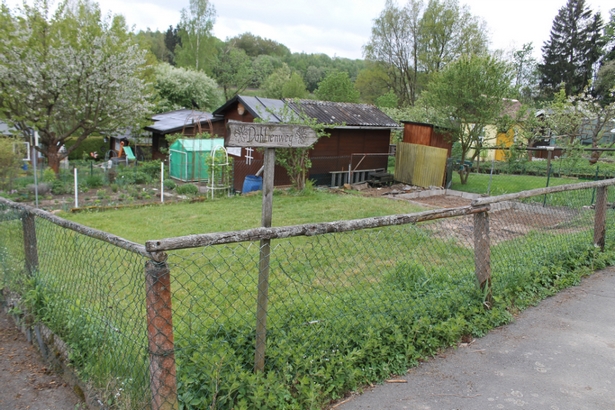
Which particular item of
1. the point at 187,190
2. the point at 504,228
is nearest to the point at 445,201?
the point at 504,228

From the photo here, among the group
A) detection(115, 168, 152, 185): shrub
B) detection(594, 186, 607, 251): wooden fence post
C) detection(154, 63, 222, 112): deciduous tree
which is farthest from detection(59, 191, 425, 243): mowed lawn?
detection(154, 63, 222, 112): deciduous tree

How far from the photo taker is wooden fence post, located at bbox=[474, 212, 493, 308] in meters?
3.84

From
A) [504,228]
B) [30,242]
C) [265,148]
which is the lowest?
[504,228]

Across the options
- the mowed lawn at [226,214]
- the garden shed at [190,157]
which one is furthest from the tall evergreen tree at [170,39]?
the mowed lawn at [226,214]

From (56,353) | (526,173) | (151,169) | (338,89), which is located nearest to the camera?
(56,353)

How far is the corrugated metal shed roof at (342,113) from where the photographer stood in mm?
15461

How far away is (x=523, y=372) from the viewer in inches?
123

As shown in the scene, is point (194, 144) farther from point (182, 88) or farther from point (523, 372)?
point (182, 88)

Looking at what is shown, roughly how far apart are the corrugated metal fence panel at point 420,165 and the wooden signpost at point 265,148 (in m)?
14.0

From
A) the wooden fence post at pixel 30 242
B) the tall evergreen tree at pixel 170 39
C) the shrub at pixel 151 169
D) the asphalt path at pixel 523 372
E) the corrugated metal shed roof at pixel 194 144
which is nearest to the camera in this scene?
the asphalt path at pixel 523 372

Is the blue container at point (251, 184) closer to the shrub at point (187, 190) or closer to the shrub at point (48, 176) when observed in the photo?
the shrub at point (187, 190)

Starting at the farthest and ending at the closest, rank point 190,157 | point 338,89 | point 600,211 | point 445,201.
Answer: point 338,89, point 190,157, point 445,201, point 600,211

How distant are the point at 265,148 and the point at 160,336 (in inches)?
47.4

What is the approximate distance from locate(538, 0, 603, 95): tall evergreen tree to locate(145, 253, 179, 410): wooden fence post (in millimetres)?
44248
